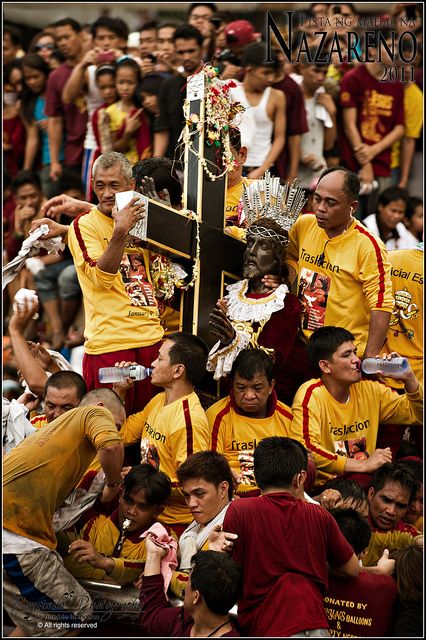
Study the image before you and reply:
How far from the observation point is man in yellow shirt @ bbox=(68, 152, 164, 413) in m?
8.52

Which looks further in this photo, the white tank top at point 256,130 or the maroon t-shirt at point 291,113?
the maroon t-shirt at point 291,113

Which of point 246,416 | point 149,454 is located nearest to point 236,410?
point 246,416

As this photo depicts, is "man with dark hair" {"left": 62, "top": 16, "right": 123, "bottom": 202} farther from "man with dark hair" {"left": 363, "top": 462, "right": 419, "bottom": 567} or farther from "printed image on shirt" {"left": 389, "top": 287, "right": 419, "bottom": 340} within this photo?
"man with dark hair" {"left": 363, "top": 462, "right": 419, "bottom": 567}

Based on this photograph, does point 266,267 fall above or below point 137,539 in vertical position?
above

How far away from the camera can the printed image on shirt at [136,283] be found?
8664 millimetres

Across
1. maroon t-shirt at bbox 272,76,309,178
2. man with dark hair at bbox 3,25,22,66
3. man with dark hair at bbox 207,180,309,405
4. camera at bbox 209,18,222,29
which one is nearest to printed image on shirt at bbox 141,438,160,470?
man with dark hair at bbox 207,180,309,405

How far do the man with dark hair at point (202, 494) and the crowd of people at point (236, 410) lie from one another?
1 centimetres

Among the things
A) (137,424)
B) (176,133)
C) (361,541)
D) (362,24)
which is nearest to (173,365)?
(137,424)

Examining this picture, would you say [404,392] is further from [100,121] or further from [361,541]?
[100,121]

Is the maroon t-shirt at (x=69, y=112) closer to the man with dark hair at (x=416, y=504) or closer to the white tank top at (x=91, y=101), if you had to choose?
the white tank top at (x=91, y=101)

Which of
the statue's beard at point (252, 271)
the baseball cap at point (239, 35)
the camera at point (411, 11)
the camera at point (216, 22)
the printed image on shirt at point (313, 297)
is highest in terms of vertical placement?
the camera at point (411, 11)

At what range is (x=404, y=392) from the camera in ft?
31.3

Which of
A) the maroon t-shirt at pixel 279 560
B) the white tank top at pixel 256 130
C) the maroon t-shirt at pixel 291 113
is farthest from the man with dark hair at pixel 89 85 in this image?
the maroon t-shirt at pixel 279 560

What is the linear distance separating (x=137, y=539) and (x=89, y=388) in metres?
1.32
